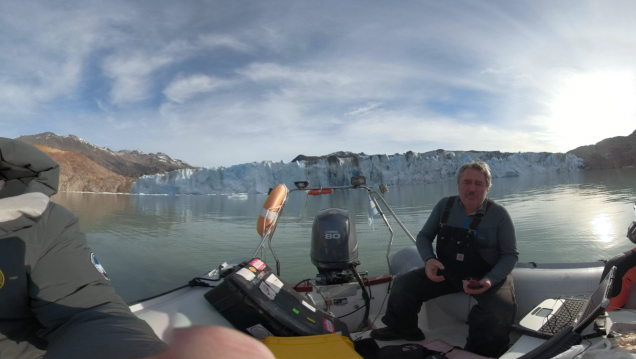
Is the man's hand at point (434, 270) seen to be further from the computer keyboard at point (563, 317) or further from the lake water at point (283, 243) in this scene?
the lake water at point (283, 243)

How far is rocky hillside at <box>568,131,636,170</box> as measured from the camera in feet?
163

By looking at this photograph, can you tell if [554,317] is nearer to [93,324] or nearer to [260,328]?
[260,328]

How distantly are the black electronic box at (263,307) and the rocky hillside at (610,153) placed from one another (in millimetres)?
57543

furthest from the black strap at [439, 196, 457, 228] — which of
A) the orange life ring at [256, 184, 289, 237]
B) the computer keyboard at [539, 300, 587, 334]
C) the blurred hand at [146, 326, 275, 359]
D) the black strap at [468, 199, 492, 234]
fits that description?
the blurred hand at [146, 326, 275, 359]

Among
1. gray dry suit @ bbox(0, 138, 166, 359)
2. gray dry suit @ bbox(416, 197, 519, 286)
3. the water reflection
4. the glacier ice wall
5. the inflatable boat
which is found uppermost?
the glacier ice wall

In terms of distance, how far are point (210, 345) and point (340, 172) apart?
33.3 meters

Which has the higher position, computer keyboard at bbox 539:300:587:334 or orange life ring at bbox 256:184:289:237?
orange life ring at bbox 256:184:289:237

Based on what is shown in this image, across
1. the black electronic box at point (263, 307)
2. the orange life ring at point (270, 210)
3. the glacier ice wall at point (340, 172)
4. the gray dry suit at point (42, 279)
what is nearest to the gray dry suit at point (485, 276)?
the black electronic box at point (263, 307)

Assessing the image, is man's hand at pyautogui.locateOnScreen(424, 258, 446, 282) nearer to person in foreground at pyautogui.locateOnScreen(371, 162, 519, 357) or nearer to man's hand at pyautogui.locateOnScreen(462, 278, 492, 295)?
person in foreground at pyautogui.locateOnScreen(371, 162, 519, 357)

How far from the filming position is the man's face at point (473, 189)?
6.60 ft

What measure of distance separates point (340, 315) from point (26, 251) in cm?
201

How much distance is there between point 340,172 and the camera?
33.5m

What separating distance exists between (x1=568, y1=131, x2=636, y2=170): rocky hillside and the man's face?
56.8m

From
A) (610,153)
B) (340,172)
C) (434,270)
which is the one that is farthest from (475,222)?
(610,153)
